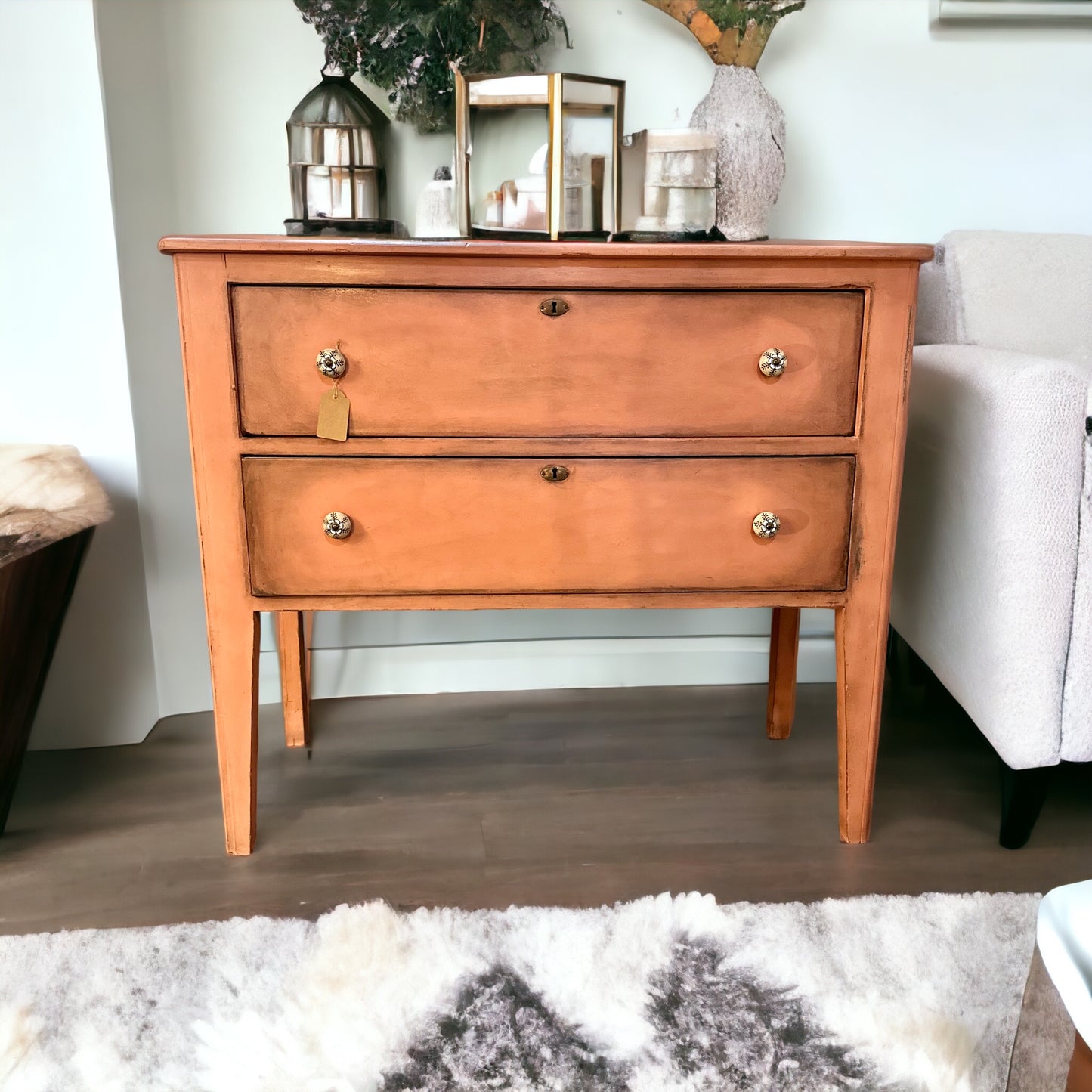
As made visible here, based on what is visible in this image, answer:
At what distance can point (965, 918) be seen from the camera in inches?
39.6

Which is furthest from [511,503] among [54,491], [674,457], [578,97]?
[54,491]

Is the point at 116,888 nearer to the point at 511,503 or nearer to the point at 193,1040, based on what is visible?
the point at 193,1040

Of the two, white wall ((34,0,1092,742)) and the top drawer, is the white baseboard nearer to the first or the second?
white wall ((34,0,1092,742))

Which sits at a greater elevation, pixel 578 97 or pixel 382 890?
pixel 578 97

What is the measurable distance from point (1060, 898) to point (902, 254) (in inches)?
27.7

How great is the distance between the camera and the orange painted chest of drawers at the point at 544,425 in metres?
0.98

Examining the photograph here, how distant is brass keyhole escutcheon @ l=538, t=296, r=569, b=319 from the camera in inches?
38.9

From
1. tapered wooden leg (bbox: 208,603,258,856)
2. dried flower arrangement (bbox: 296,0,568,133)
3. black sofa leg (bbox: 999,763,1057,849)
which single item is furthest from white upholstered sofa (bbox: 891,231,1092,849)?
tapered wooden leg (bbox: 208,603,258,856)

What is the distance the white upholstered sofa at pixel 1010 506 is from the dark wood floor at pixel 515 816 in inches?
7.2

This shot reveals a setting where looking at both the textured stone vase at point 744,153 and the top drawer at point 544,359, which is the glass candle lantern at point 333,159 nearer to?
the top drawer at point 544,359

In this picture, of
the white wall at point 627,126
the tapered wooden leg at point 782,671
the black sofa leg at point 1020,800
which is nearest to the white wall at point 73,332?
the white wall at point 627,126

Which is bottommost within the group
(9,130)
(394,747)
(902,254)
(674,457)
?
(394,747)

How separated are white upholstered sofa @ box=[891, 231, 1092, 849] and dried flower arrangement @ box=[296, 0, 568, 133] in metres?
0.74

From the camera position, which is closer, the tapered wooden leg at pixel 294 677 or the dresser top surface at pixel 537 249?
the dresser top surface at pixel 537 249
